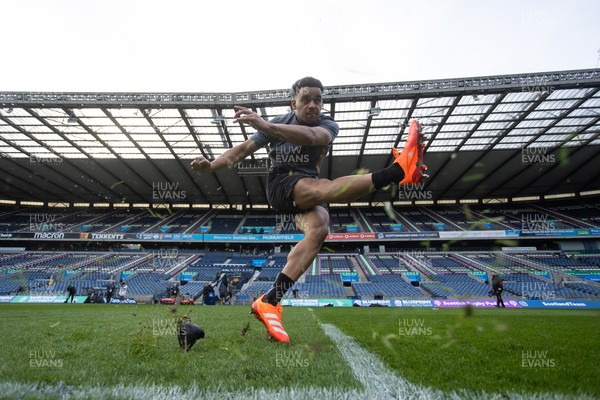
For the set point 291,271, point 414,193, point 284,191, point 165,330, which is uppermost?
point 414,193

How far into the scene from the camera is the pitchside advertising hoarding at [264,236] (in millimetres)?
28203

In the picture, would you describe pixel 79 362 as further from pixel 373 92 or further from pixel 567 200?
pixel 567 200

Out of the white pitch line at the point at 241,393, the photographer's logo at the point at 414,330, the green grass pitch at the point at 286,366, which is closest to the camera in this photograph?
the white pitch line at the point at 241,393

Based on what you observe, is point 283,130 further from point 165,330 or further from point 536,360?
point 165,330

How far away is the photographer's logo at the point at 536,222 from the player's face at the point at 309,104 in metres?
32.0

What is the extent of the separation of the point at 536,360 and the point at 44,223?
4152cm

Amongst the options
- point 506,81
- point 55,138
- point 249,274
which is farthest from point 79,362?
point 55,138

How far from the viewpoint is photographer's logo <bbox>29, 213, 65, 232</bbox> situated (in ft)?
103

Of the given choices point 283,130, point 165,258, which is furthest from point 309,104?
point 165,258

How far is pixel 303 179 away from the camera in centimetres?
287

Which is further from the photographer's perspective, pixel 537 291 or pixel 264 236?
pixel 264 236

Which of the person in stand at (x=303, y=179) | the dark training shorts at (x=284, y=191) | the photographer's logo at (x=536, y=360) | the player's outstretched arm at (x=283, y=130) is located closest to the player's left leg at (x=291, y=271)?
the person in stand at (x=303, y=179)

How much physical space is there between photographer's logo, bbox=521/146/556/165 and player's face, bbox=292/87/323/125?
29.3 m

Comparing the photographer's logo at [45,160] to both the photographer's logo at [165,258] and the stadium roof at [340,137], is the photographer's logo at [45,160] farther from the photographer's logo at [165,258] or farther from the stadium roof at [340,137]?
the photographer's logo at [165,258]
